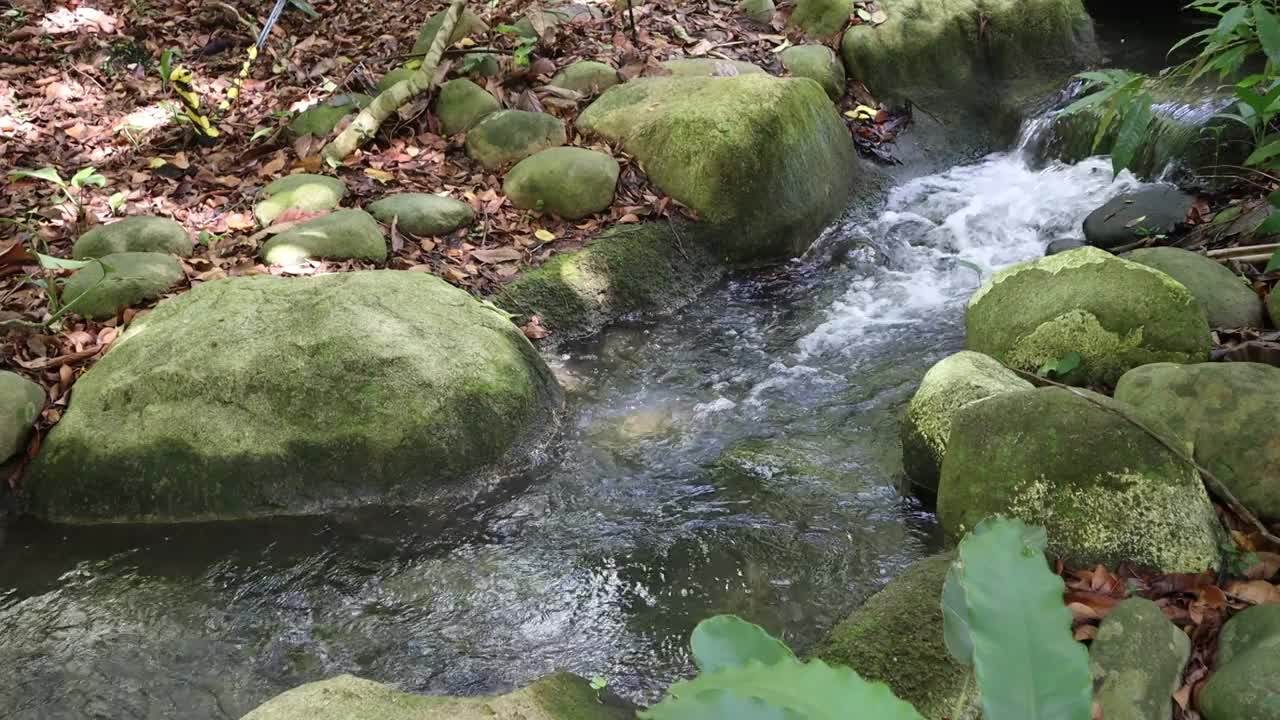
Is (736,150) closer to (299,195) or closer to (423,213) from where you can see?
(423,213)

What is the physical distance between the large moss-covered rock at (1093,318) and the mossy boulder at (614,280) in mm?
1976

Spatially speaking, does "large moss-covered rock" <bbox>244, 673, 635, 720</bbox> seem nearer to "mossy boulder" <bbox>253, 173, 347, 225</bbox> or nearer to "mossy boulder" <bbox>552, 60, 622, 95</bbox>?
"mossy boulder" <bbox>253, 173, 347, 225</bbox>

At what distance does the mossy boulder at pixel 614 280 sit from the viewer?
5.27 metres

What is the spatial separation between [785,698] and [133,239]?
5.18 metres

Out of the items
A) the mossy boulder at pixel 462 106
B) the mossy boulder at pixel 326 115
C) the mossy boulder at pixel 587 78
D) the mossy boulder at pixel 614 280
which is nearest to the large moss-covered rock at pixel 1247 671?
the mossy boulder at pixel 614 280

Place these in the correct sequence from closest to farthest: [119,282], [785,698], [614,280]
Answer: [785,698] < [119,282] < [614,280]

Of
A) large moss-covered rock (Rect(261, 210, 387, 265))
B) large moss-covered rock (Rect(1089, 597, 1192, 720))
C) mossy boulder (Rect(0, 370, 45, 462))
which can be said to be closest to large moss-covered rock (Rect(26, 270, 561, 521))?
mossy boulder (Rect(0, 370, 45, 462))

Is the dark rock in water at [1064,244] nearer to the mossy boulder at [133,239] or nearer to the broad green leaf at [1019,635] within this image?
the mossy boulder at [133,239]

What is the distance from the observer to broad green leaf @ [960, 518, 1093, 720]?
0.61m

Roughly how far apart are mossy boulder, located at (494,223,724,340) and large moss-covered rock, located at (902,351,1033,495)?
6.87 feet

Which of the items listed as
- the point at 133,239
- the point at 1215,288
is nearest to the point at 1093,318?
the point at 1215,288

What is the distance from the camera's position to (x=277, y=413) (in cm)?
391

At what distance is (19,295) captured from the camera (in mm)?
4520

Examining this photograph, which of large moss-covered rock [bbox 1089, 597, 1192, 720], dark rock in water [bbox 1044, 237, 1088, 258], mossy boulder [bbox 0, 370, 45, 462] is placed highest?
large moss-covered rock [bbox 1089, 597, 1192, 720]
